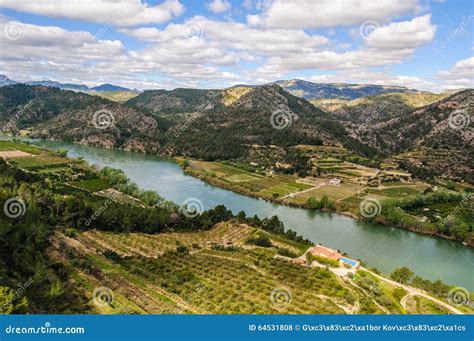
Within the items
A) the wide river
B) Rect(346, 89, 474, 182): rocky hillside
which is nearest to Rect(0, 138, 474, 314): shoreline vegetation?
the wide river

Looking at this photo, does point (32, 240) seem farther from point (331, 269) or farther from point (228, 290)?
point (331, 269)

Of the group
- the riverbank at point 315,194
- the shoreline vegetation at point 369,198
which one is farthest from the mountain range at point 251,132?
the riverbank at point 315,194

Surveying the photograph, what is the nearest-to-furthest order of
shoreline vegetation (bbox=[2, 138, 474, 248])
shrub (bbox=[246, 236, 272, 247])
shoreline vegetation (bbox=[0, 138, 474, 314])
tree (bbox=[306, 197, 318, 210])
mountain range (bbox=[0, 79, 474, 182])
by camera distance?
shoreline vegetation (bbox=[0, 138, 474, 314])
shrub (bbox=[246, 236, 272, 247])
shoreline vegetation (bbox=[2, 138, 474, 248])
tree (bbox=[306, 197, 318, 210])
mountain range (bbox=[0, 79, 474, 182])

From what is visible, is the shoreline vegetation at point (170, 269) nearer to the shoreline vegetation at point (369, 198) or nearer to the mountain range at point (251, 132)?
the shoreline vegetation at point (369, 198)

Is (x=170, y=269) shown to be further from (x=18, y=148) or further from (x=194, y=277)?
(x=18, y=148)

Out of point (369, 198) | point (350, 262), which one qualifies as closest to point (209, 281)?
point (350, 262)

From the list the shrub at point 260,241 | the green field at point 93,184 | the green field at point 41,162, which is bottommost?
the shrub at point 260,241

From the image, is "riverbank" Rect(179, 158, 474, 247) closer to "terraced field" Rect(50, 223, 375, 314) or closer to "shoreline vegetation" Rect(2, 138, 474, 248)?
"shoreline vegetation" Rect(2, 138, 474, 248)
